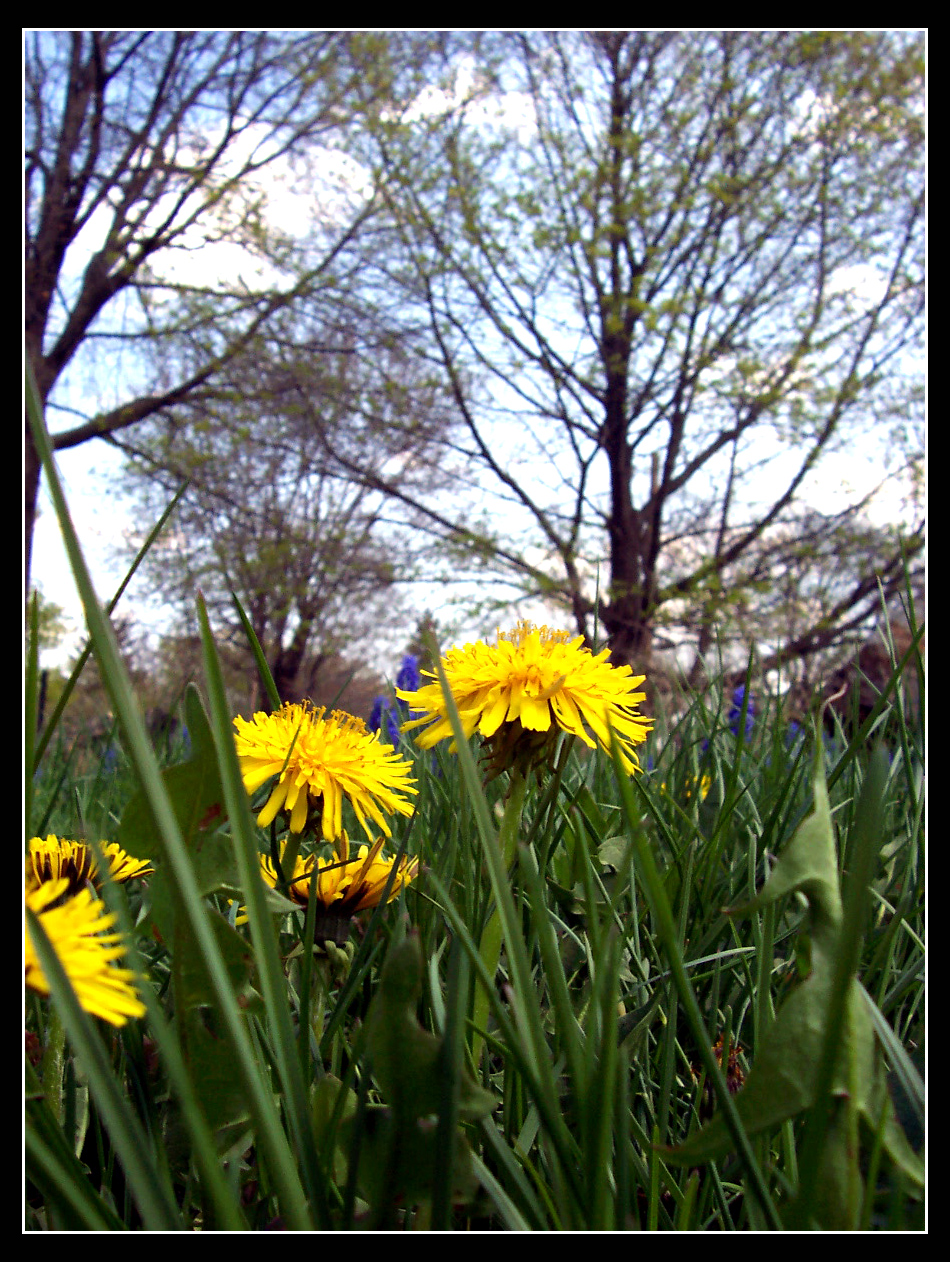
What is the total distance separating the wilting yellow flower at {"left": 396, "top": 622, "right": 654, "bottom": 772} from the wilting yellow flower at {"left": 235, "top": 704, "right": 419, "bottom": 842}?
0.18ft

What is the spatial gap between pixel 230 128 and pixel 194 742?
832cm

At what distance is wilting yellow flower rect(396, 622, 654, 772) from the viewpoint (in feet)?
1.98

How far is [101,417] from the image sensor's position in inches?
301

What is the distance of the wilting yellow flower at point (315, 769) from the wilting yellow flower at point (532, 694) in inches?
2.1

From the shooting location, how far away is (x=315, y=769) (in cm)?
64

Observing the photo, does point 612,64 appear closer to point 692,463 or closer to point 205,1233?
point 692,463

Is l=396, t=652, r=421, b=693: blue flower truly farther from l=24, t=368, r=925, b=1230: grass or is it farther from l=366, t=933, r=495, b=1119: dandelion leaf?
l=366, t=933, r=495, b=1119: dandelion leaf

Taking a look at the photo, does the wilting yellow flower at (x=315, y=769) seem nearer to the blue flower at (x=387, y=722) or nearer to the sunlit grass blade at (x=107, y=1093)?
the blue flower at (x=387, y=722)

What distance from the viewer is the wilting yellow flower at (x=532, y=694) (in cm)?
60

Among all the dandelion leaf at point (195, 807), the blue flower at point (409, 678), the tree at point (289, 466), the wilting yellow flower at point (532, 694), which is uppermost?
the tree at point (289, 466)

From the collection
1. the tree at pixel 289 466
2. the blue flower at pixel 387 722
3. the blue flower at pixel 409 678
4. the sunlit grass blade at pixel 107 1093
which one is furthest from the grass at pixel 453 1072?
the tree at pixel 289 466

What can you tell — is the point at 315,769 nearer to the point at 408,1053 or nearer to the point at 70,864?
the point at 70,864

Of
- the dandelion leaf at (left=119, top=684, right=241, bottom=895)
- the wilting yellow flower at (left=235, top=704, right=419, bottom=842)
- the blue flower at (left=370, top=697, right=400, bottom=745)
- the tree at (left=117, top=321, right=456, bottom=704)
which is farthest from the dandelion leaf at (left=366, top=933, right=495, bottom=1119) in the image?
the tree at (left=117, top=321, right=456, bottom=704)

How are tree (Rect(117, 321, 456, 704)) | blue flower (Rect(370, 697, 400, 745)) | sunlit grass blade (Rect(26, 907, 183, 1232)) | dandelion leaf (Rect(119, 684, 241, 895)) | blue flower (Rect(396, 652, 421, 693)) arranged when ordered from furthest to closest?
tree (Rect(117, 321, 456, 704))
blue flower (Rect(396, 652, 421, 693))
blue flower (Rect(370, 697, 400, 745))
dandelion leaf (Rect(119, 684, 241, 895))
sunlit grass blade (Rect(26, 907, 183, 1232))
